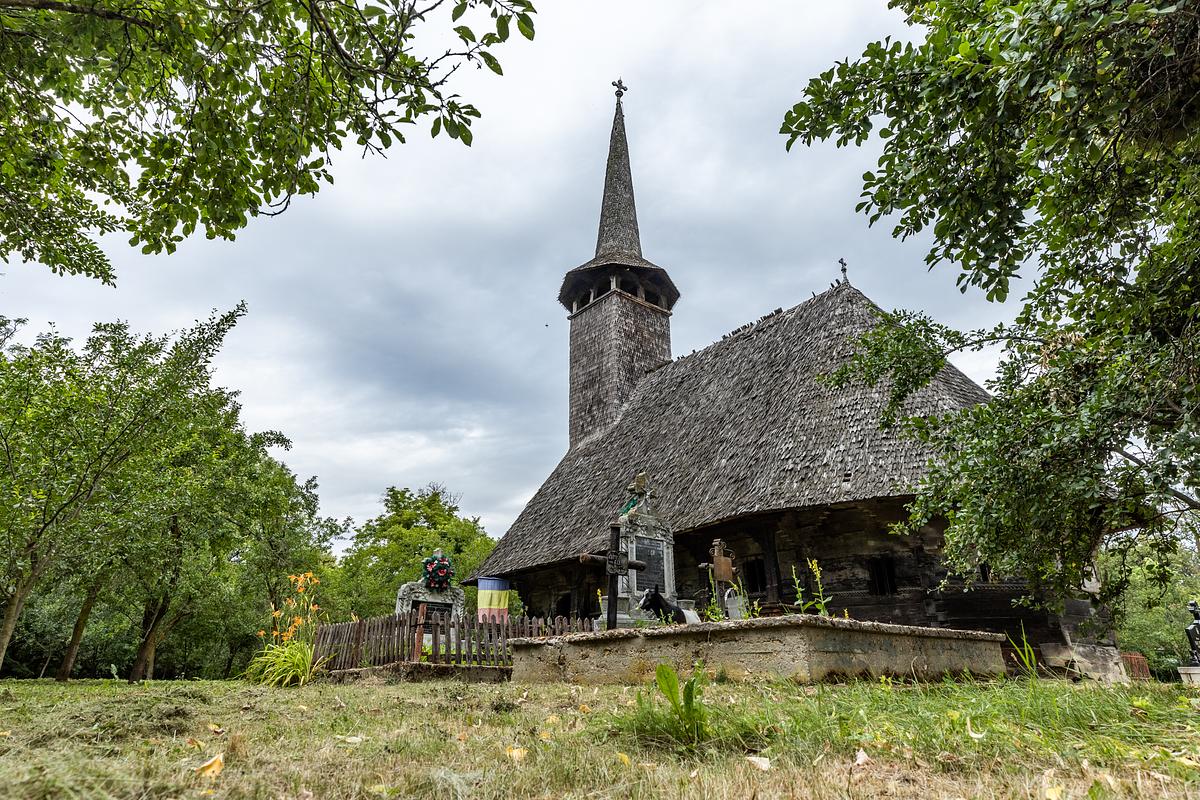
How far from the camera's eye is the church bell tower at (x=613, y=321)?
79.4 ft

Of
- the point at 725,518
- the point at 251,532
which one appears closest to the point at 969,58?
the point at 725,518

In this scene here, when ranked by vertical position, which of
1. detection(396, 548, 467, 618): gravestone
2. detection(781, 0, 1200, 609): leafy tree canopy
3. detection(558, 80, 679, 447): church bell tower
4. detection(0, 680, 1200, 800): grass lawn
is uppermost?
detection(558, 80, 679, 447): church bell tower

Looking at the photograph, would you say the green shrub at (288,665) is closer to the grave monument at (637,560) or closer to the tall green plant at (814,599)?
the grave monument at (637,560)

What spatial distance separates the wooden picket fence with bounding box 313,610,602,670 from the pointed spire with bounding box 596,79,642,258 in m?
18.2

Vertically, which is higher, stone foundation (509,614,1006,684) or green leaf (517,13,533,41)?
green leaf (517,13,533,41)

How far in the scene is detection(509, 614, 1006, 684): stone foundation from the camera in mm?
5137

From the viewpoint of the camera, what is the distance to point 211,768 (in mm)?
2344

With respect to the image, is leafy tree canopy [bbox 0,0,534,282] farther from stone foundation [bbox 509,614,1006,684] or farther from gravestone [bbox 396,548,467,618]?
gravestone [bbox 396,548,467,618]

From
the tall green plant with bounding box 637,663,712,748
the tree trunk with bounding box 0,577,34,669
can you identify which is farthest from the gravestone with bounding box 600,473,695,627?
the tree trunk with bounding box 0,577,34,669

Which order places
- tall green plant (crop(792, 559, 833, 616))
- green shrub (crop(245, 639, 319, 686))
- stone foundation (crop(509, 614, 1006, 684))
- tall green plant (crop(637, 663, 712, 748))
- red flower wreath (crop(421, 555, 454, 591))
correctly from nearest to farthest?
1. tall green plant (crop(637, 663, 712, 748))
2. stone foundation (crop(509, 614, 1006, 684))
3. tall green plant (crop(792, 559, 833, 616))
4. green shrub (crop(245, 639, 319, 686))
5. red flower wreath (crop(421, 555, 454, 591))

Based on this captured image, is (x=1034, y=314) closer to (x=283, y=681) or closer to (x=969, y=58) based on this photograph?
(x=969, y=58)

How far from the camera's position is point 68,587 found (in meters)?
20.2

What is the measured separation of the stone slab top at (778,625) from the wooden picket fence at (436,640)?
370 cm

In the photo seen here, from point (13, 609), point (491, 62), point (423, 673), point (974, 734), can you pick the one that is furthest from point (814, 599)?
point (13, 609)
